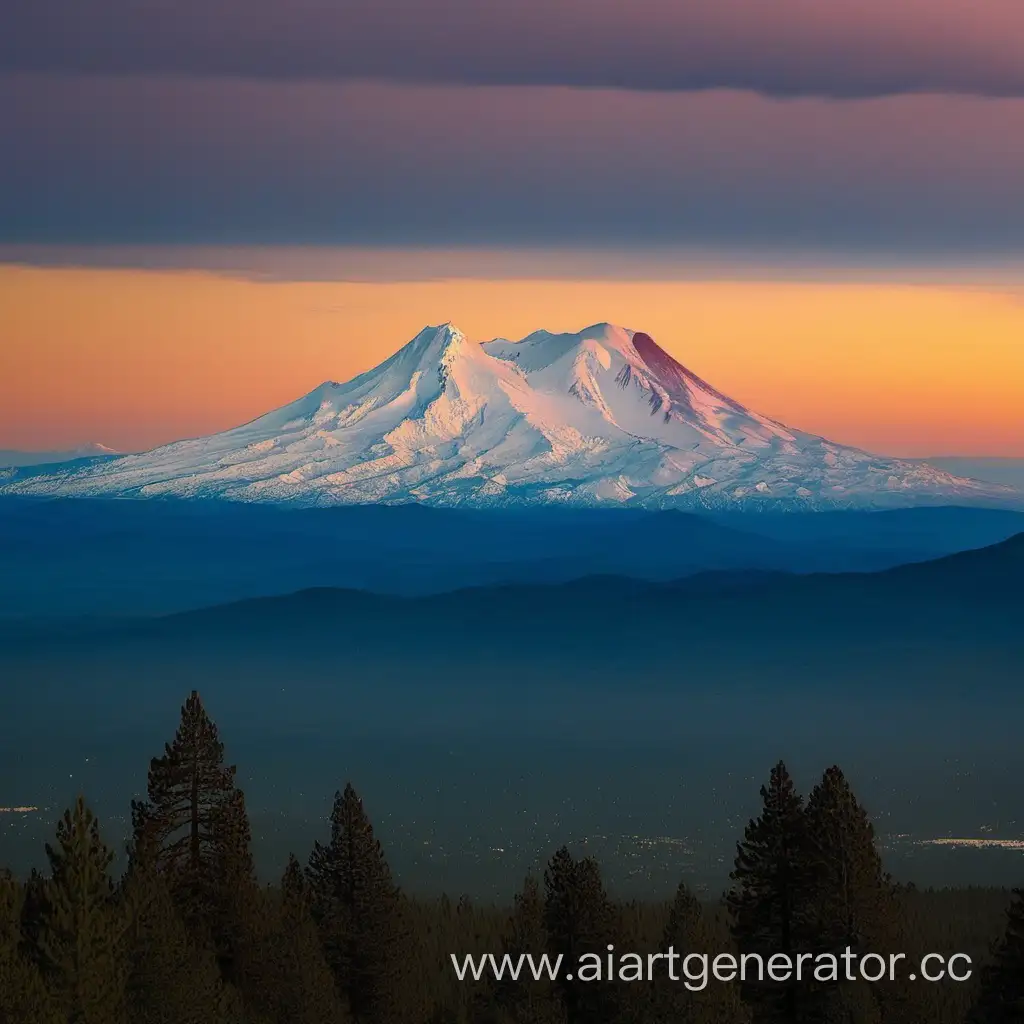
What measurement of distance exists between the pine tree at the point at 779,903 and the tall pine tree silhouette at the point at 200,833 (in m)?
12.3

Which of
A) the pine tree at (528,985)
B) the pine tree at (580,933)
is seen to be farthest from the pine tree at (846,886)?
the pine tree at (528,985)

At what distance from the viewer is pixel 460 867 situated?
124 metres

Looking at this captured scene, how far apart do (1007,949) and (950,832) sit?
112 meters

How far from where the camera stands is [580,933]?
48438 mm

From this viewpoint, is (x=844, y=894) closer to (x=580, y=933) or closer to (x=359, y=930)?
(x=580, y=933)

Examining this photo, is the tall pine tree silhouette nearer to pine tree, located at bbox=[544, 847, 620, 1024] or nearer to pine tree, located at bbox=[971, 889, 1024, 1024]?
pine tree, located at bbox=[544, 847, 620, 1024]

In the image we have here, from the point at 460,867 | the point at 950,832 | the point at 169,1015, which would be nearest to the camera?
the point at 169,1015

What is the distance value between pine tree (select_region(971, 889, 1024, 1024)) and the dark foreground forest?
0.05 m

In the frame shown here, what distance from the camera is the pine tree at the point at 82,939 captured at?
36812 mm

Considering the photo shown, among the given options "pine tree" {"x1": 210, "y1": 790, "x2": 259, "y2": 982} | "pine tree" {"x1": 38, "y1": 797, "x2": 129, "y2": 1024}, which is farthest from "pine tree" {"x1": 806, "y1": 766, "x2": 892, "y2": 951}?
"pine tree" {"x1": 38, "y1": 797, "x2": 129, "y2": 1024}

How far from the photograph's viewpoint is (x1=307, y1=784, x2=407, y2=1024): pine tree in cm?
5028

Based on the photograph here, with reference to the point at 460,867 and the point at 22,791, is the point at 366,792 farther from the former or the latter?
the point at 460,867

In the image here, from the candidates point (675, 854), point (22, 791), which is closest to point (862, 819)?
point (675, 854)

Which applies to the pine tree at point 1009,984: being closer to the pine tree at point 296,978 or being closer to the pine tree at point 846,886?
the pine tree at point 846,886
